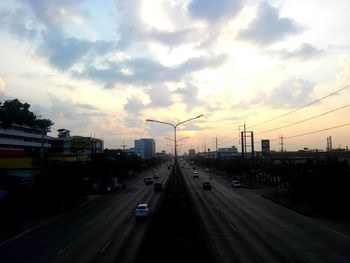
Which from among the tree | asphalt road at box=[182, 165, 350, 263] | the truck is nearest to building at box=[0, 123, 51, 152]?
the tree

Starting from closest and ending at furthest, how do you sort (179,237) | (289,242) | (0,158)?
(179,237), (289,242), (0,158)

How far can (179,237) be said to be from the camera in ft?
86.8

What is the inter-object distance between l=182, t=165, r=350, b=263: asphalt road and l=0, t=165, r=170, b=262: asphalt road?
18.9 feet

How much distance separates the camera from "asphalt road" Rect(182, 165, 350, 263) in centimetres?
2638

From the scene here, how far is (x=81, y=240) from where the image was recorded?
3341 centimetres

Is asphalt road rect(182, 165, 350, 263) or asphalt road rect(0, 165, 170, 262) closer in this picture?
asphalt road rect(182, 165, 350, 263)

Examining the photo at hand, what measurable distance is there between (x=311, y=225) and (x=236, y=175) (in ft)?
302

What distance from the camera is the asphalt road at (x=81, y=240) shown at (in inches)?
1080

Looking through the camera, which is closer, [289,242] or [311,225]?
[289,242]

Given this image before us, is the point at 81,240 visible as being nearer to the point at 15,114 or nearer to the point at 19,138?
the point at 15,114

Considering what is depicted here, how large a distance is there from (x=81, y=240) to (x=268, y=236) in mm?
13495

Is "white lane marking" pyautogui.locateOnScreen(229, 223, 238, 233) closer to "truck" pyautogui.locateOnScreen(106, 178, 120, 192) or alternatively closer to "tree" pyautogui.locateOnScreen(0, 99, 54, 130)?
"truck" pyautogui.locateOnScreen(106, 178, 120, 192)

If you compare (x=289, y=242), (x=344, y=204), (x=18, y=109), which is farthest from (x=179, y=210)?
(x=18, y=109)

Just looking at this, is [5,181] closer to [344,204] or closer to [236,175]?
[344,204]
